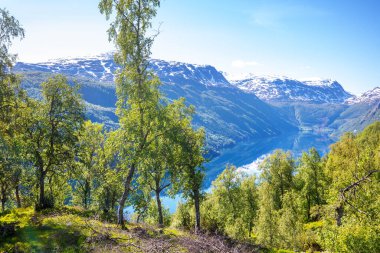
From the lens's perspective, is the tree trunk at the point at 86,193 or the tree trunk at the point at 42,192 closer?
the tree trunk at the point at 42,192

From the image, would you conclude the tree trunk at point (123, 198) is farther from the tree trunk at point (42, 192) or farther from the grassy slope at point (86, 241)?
the tree trunk at point (42, 192)

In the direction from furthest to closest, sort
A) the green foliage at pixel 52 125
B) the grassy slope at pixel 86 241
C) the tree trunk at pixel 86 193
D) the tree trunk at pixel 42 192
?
the tree trunk at pixel 86 193, the tree trunk at pixel 42 192, the green foliage at pixel 52 125, the grassy slope at pixel 86 241

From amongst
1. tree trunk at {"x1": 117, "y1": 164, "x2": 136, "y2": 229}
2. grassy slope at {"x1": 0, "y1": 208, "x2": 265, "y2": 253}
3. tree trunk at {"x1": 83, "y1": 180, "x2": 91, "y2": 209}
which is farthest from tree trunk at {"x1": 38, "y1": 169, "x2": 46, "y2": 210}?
tree trunk at {"x1": 83, "y1": 180, "x2": 91, "y2": 209}

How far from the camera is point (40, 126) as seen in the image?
103ft

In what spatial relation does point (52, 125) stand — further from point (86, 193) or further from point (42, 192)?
point (86, 193)

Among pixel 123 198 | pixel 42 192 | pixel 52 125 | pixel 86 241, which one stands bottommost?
pixel 86 241

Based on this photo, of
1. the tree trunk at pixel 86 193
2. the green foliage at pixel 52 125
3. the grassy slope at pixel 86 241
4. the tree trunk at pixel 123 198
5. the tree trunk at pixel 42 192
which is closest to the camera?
the grassy slope at pixel 86 241

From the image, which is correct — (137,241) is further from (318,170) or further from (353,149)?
(318,170)

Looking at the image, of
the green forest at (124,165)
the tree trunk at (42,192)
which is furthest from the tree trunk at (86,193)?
the tree trunk at (42,192)

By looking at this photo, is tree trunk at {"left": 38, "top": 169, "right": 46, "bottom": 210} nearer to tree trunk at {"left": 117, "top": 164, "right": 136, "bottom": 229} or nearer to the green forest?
the green forest

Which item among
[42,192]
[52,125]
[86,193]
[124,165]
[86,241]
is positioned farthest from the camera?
[86,193]

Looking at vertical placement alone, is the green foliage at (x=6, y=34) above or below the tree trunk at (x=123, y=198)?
above

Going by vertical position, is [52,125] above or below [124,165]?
above

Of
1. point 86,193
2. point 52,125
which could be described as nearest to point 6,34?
point 52,125
